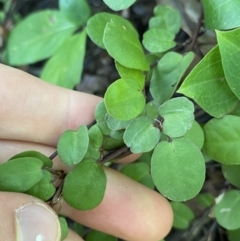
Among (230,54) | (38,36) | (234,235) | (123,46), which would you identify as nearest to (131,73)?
(123,46)

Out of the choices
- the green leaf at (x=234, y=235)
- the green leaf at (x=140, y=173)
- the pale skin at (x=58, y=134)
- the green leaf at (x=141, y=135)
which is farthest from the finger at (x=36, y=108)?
the green leaf at (x=234, y=235)

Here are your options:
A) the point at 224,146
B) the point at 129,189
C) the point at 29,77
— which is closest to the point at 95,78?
the point at 29,77

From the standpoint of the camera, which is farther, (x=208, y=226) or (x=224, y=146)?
(x=208, y=226)

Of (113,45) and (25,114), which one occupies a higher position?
(113,45)

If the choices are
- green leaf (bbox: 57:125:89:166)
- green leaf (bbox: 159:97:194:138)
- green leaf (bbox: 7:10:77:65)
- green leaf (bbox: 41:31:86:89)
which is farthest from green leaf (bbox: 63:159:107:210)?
green leaf (bbox: 7:10:77:65)

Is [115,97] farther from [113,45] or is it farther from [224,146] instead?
[224,146]

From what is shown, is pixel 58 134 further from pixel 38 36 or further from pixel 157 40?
pixel 38 36
